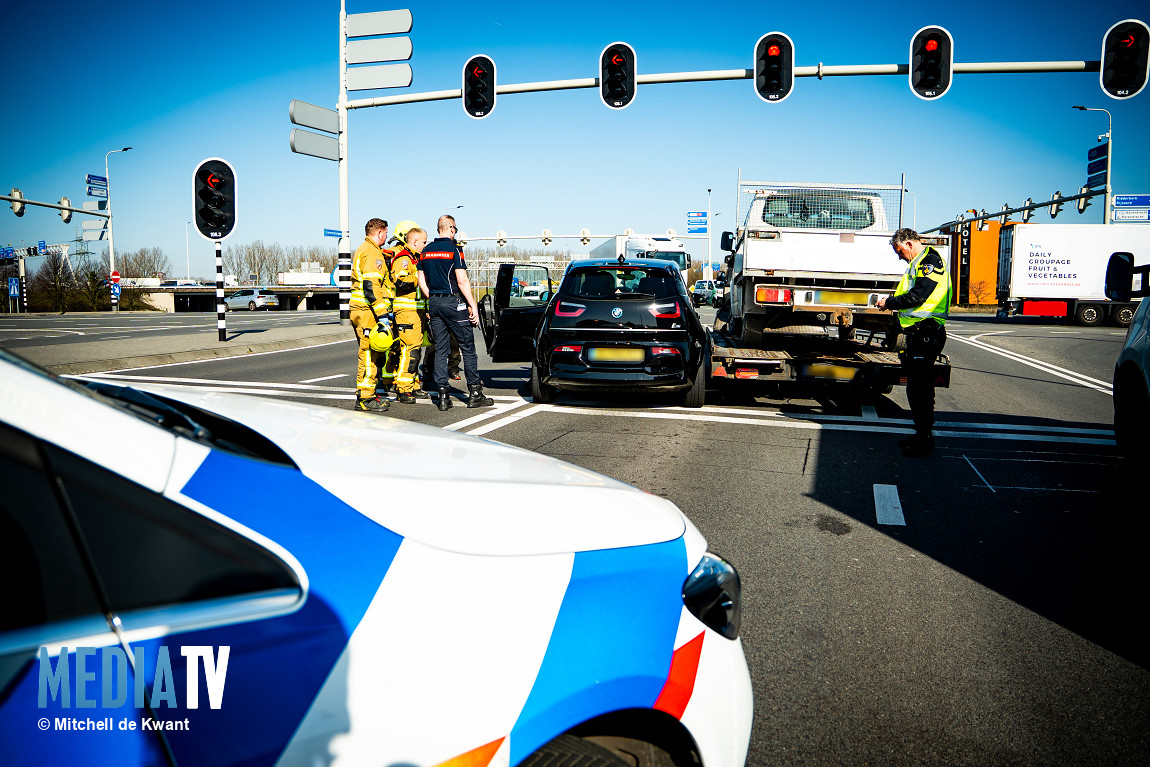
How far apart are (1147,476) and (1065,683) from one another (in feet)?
11.5

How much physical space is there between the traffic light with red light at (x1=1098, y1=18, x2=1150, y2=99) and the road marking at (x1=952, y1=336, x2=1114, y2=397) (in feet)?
16.0

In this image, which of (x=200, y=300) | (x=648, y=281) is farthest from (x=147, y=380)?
(x=200, y=300)

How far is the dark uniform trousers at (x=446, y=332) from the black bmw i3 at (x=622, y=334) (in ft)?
2.55

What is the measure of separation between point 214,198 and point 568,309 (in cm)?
973

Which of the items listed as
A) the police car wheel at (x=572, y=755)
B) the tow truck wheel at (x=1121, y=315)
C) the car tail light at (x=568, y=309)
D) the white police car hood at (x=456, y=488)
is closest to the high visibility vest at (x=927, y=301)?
the car tail light at (x=568, y=309)

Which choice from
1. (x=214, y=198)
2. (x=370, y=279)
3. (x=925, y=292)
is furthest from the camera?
(x=214, y=198)

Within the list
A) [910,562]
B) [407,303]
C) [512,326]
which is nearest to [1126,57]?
[512,326]

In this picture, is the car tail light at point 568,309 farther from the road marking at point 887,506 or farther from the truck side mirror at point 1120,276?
the truck side mirror at point 1120,276

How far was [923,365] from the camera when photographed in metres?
6.64

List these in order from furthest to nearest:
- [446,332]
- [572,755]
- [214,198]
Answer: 1. [214,198]
2. [446,332]
3. [572,755]

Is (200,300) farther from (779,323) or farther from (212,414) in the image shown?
(212,414)

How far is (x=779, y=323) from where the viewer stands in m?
10.2

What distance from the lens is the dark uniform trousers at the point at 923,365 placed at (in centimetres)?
662

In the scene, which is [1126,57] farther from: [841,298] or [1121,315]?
[1121,315]
